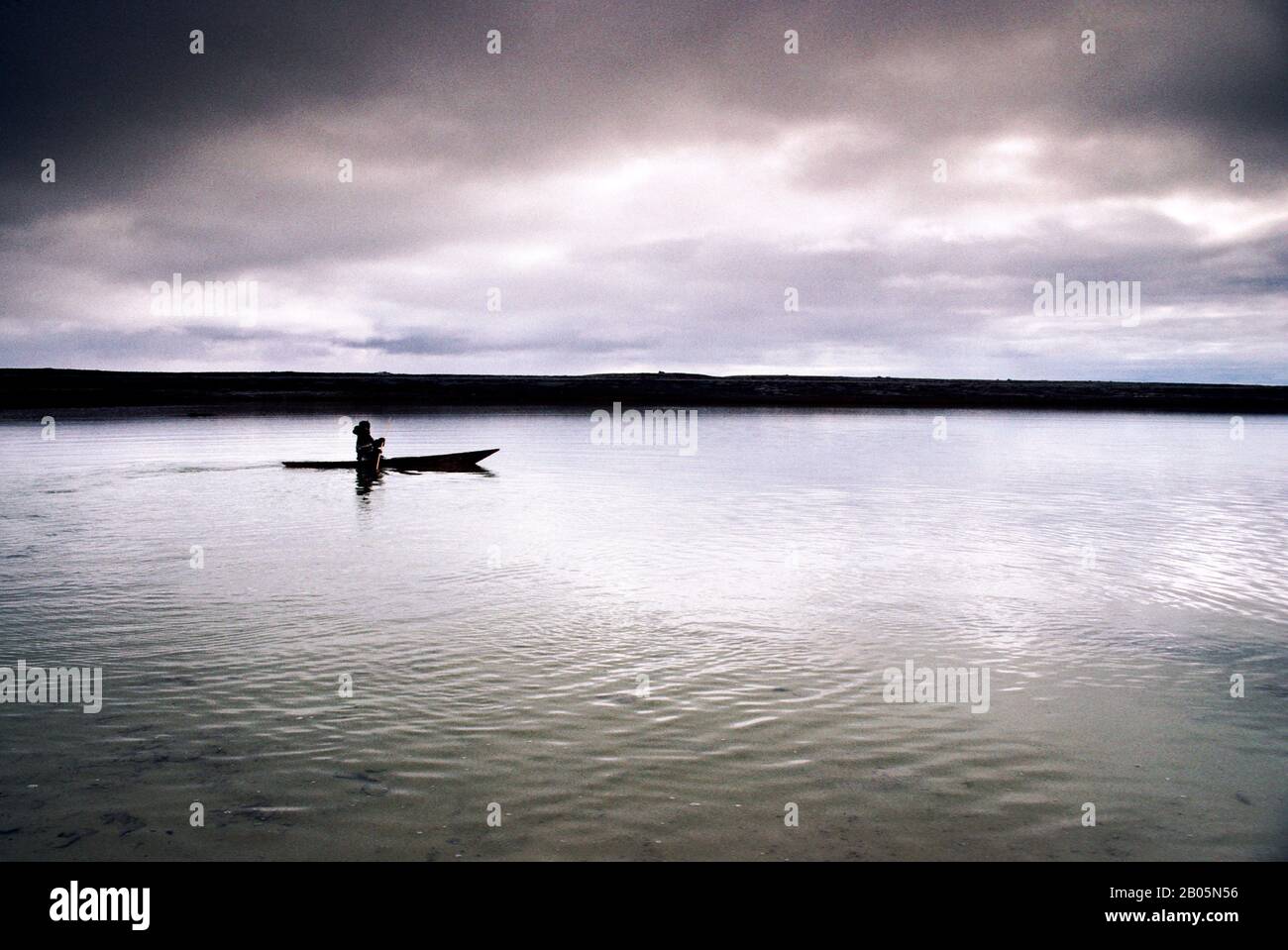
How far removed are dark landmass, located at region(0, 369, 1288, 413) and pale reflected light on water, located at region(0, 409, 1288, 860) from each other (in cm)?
7455

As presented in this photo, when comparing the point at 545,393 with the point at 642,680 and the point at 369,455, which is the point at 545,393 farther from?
the point at 642,680

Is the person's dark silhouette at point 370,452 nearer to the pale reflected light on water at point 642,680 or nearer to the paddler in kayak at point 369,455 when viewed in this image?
the paddler in kayak at point 369,455

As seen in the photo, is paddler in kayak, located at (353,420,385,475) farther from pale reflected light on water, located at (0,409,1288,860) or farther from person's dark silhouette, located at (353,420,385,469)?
pale reflected light on water, located at (0,409,1288,860)

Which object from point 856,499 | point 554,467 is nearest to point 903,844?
point 856,499

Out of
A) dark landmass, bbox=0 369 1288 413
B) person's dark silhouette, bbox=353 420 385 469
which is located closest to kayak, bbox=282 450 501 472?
person's dark silhouette, bbox=353 420 385 469

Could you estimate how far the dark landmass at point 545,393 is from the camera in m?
101

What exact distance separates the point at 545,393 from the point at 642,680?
120 metres

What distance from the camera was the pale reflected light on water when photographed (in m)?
6.71

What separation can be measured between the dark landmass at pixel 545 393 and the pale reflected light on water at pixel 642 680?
74549 mm

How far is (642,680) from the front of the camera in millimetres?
9812

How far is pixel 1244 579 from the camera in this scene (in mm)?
15398

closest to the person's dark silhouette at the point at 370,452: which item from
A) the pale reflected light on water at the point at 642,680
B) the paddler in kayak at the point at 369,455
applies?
the paddler in kayak at the point at 369,455

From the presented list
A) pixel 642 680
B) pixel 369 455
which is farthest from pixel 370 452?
pixel 642 680
